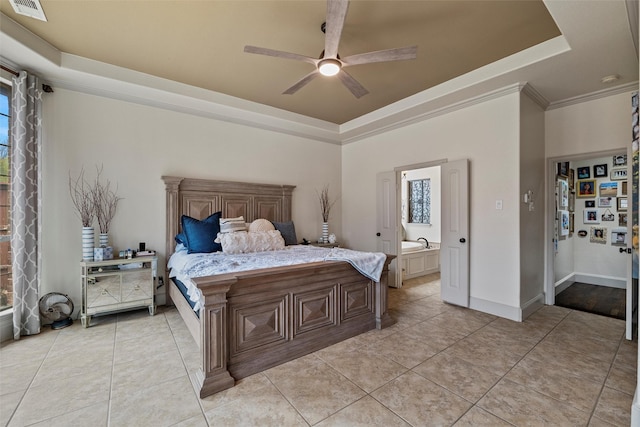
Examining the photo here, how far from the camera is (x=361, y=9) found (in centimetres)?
237

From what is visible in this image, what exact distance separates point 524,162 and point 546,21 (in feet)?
5.04

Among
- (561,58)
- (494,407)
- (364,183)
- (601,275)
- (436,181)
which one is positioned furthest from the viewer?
(436,181)

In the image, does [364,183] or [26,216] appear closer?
[26,216]

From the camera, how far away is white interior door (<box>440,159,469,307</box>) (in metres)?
3.81

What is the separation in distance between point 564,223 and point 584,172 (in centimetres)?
124

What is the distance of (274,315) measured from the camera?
2404 mm

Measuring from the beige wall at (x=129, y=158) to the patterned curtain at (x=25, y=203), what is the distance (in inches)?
11.5

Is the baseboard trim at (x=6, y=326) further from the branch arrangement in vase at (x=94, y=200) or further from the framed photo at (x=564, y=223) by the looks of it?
the framed photo at (x=564, y=223)

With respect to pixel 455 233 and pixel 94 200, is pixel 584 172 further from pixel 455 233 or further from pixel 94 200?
pixel 94 200

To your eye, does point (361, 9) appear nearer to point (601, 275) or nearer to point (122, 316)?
point (122, 316)

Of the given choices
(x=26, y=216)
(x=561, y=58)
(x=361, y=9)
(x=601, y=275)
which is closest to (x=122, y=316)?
(x=26, y=216)

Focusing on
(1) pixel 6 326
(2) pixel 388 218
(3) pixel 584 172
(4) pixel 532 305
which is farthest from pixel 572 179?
(1) pixel 6 326

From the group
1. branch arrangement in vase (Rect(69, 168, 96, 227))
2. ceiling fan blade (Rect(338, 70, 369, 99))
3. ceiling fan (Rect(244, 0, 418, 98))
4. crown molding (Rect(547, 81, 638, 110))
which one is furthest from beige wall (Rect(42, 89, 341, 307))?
crown molding (Rect(547, 81, 638, 110))

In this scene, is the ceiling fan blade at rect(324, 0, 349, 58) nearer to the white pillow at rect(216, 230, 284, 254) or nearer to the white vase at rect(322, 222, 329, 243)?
the white pillow at rect(216, 230, 284, 254)
